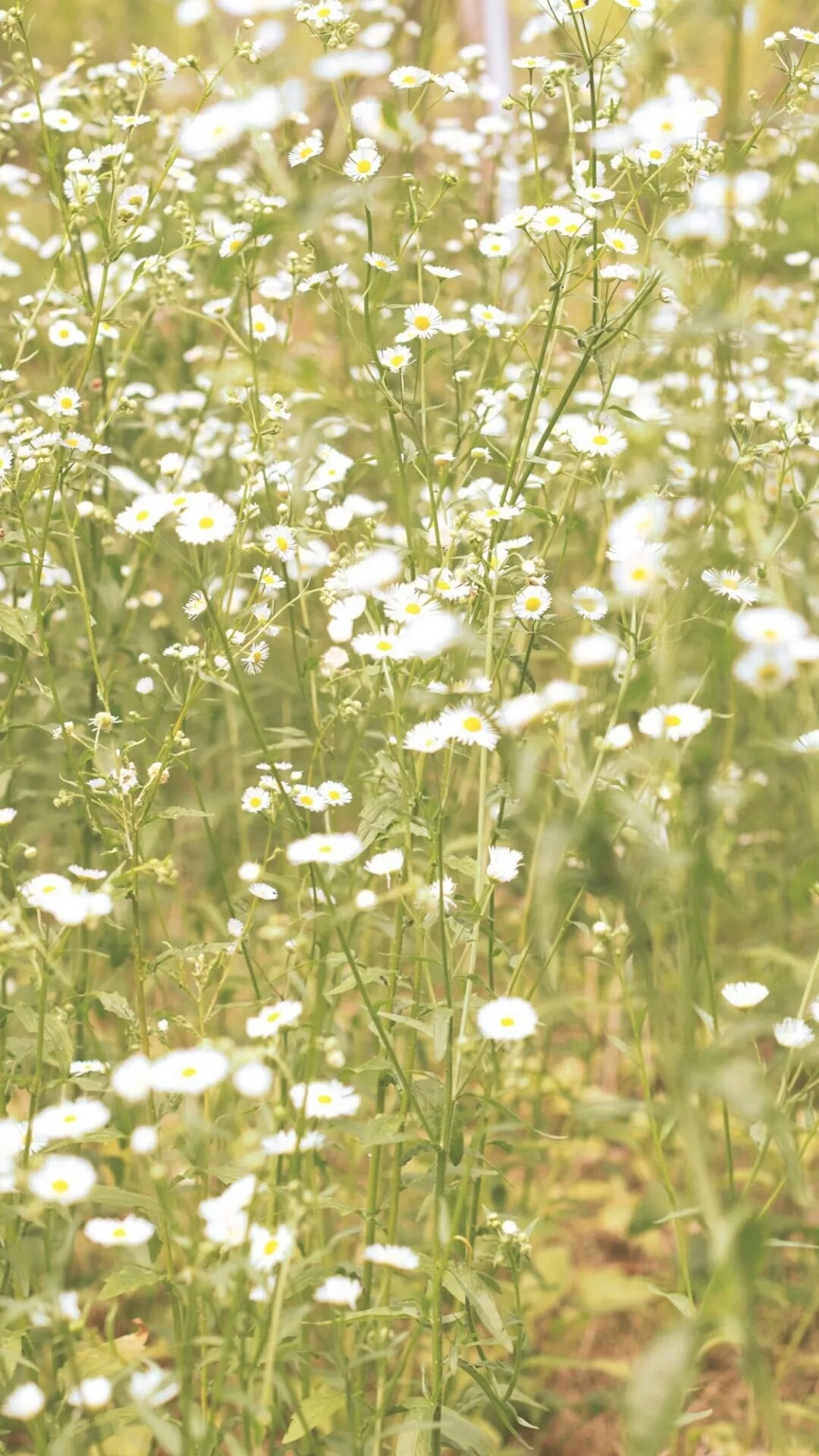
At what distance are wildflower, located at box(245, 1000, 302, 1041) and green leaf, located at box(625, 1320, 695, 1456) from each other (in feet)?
1.37

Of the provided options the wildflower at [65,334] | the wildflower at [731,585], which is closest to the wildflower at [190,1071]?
the wildflower at [731,585]

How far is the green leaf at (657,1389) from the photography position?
808 millimetres

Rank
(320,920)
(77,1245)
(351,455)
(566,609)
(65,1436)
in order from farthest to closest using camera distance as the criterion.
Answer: (351,455) → (566,609) → (77,1245) → (320,920) → (65,1436)

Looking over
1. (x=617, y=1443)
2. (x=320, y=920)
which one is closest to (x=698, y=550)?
(x=320, y=920)

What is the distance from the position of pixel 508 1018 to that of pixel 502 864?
0.20m

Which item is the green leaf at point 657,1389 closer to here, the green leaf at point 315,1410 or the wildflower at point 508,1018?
the wildflower at point 508,1018

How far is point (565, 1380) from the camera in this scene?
2098 mm

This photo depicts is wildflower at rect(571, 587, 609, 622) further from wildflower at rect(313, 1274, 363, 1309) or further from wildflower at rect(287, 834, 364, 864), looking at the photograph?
wildflower at rect(313, 1274, 363, 1309)

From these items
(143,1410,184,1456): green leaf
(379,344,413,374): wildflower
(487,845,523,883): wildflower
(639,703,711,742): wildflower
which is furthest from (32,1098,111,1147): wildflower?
(379,344,413,374): wildflower

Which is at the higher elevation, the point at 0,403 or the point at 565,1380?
the point at 0,403

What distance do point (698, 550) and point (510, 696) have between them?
73 cm

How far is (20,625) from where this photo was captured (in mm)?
1617

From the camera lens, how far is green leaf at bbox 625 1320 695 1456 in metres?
0.81

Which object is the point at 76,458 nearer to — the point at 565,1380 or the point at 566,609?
the point at 566,609
